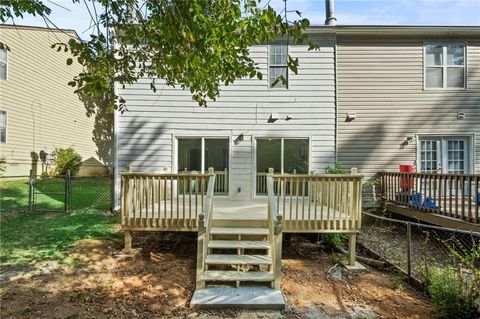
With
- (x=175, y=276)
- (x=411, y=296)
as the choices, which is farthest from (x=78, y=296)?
(x=411, y=296)

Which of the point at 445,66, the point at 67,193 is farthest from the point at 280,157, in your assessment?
the point at 67,193

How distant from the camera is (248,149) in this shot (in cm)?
866

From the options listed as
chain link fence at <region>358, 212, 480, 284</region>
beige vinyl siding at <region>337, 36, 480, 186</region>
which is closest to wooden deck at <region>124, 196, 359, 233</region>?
chain link fence at <region>358, 212, 480, 284</region>

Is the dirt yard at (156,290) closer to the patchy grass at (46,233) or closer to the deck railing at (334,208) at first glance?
the patchy grass at (46,233)

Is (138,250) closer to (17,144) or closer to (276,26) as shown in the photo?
(276,26)

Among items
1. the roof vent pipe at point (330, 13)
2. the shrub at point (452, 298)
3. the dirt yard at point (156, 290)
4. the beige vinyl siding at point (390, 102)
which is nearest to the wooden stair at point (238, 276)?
the dirt yard at point (156, 290)

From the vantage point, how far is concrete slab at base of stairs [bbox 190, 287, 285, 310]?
401cm

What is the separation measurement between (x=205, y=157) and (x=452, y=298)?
629 cm

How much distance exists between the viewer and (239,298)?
4.17m

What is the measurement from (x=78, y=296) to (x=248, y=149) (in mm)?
5518

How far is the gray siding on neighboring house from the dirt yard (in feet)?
10.9

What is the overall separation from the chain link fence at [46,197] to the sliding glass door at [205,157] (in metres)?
2.39

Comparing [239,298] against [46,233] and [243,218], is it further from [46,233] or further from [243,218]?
[46,233]

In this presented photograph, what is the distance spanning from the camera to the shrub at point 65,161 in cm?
1361
